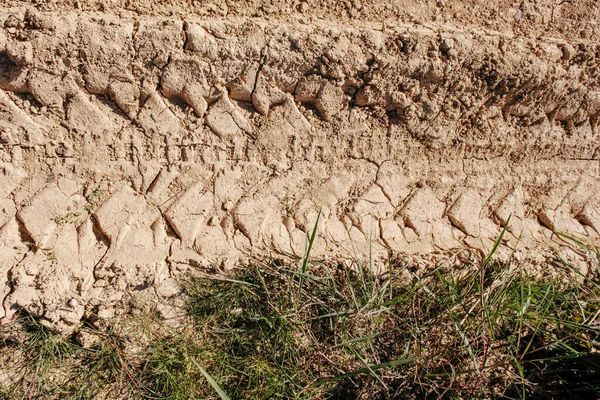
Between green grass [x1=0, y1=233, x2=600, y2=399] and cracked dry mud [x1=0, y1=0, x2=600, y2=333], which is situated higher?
cracked dry mud [x1=0, y1=0, x2=600, y2=333]

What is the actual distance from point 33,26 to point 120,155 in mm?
607

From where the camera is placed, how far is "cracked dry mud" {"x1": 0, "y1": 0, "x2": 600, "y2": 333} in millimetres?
1966

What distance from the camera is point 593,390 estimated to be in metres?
1.92

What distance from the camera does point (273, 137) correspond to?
219 centimetres

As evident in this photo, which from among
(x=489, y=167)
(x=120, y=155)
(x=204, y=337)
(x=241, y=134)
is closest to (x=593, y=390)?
(x=489, y=167)

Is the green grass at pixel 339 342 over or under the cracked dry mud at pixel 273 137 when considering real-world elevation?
under

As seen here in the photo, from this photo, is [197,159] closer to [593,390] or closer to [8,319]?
[8,319]

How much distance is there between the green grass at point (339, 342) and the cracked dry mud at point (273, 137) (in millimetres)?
123

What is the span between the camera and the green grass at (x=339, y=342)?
1.96 m

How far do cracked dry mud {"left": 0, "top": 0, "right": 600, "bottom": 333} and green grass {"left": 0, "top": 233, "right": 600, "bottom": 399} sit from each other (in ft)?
0.40

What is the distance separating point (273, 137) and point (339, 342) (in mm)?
989

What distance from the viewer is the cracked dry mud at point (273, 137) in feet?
6.45

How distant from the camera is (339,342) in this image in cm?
209

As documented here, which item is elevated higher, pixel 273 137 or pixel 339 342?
pixel 273 137
